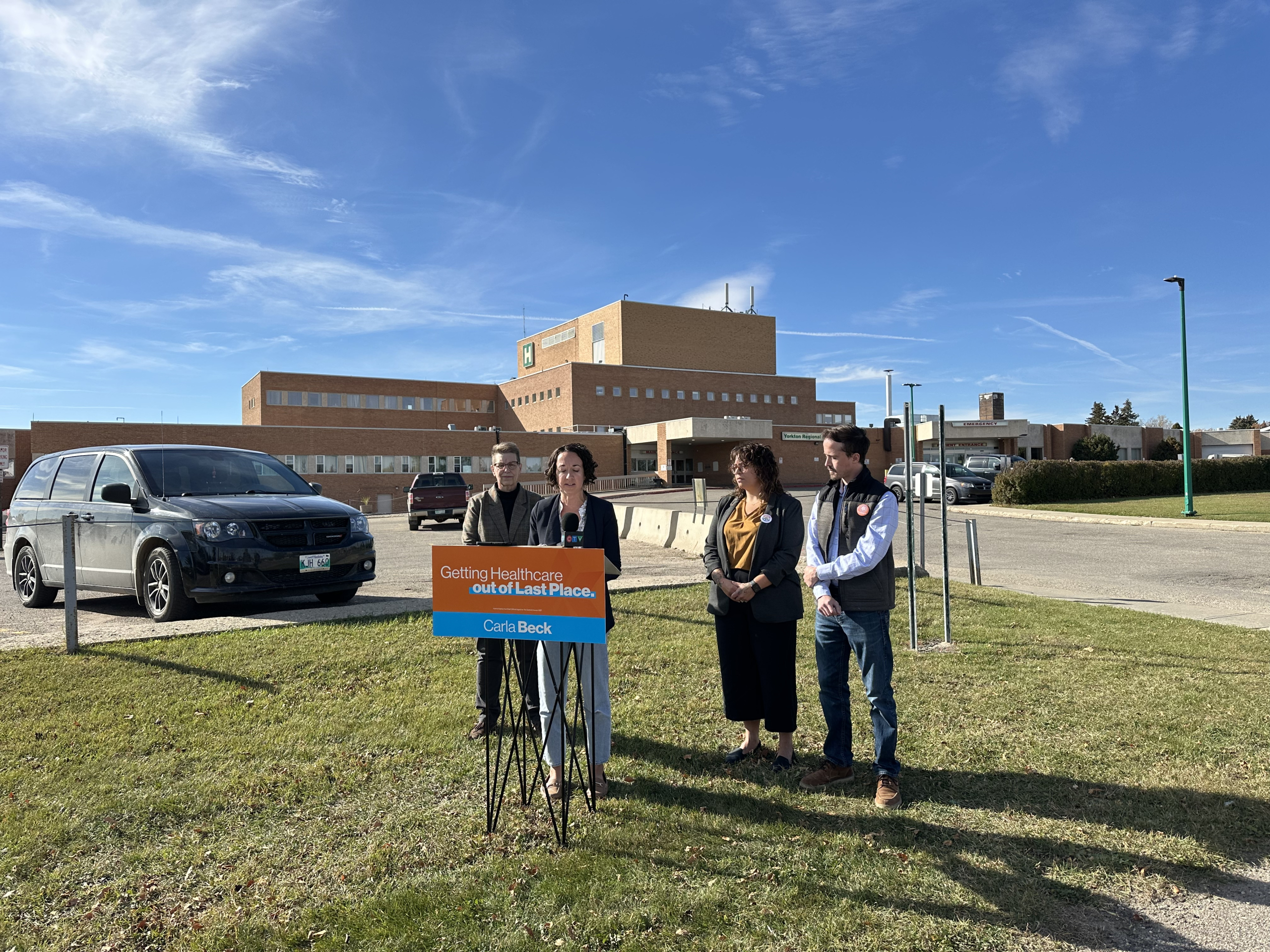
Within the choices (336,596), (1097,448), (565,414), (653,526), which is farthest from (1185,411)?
(565,414)

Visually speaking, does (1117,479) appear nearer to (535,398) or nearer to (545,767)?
(545,767)

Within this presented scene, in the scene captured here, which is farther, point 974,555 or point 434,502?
point 434,502

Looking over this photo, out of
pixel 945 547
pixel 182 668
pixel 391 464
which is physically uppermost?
pixel 391 464

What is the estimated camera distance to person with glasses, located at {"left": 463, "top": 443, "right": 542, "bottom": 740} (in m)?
4.92

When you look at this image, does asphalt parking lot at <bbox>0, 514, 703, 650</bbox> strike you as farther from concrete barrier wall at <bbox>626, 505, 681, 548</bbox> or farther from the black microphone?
concrete barrier wall at <bbox>626, 505, 681, 548</bbox>

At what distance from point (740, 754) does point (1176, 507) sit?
91.7 feet

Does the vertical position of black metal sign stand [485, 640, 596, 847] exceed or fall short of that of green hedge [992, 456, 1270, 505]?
it falls short

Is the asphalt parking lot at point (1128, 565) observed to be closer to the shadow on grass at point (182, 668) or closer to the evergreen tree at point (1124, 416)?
the shadow on grass at point (182, 668)

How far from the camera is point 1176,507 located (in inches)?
1057

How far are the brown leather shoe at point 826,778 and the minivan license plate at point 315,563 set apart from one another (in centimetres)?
589

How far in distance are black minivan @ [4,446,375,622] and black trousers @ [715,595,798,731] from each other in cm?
528

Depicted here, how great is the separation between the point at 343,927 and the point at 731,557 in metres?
2.51

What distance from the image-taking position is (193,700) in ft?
18.5

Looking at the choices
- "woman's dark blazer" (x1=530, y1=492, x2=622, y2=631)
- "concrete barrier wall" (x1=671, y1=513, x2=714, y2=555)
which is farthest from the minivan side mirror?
"concrete barrier wall" (x1=671, y1=513, x2=714, y2=555)
